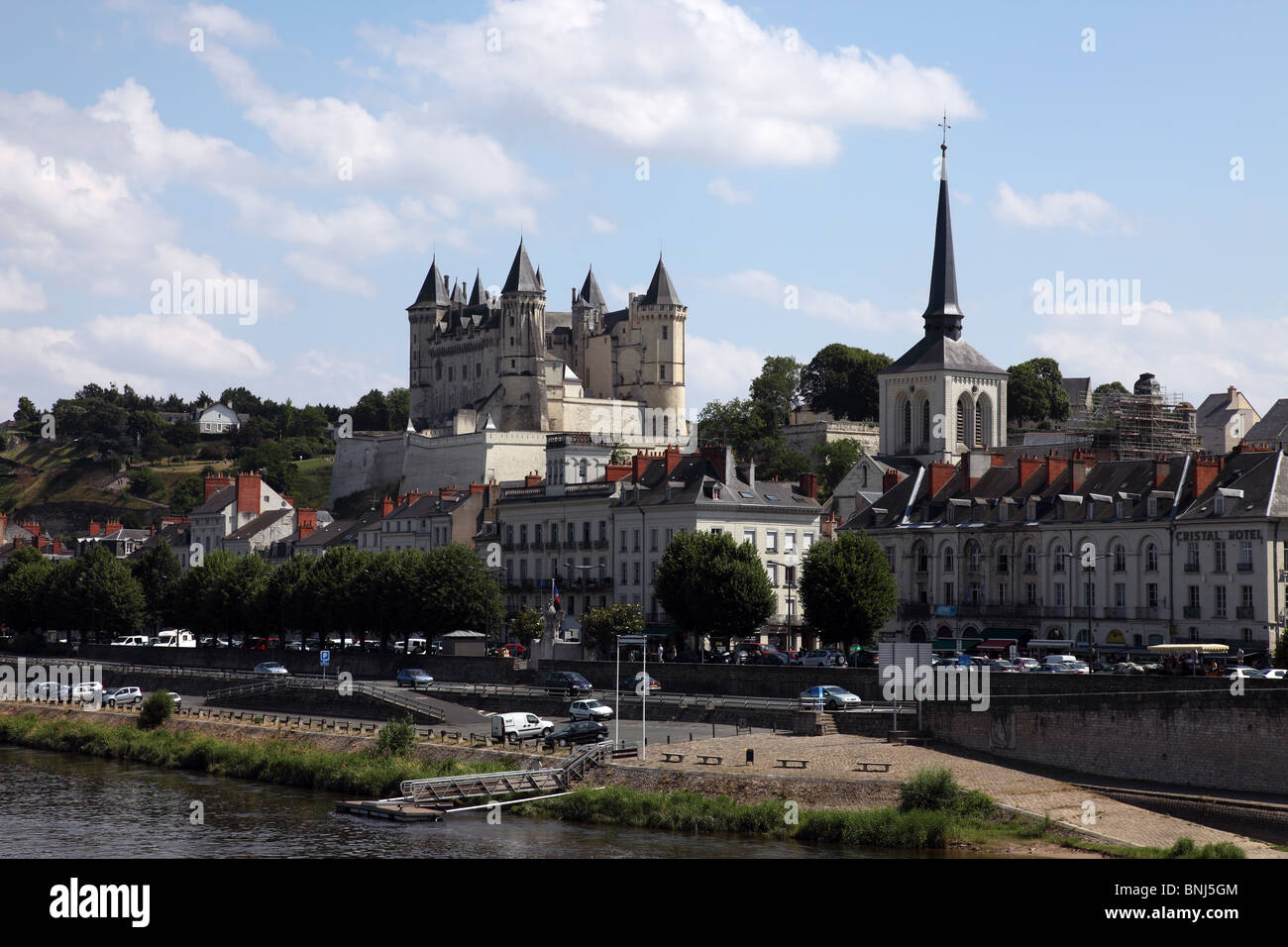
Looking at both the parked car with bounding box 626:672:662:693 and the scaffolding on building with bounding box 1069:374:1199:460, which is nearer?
the parked car with bounding box 626:672:662:693

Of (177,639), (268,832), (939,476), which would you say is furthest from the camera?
(177,639)

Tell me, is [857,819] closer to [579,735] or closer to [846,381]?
[579,735]

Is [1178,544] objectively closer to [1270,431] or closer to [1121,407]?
[1121,407]

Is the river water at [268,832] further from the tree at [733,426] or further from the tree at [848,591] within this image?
the tree at [733,426]

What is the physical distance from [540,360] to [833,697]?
10820 centimetres

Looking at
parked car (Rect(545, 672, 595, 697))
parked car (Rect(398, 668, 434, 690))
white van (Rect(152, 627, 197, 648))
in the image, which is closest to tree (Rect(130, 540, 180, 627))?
white van (Rect(152, 627, 197, 648))

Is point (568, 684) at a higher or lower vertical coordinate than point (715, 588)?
lower

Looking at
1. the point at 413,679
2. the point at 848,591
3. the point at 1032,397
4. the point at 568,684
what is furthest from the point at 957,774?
the point at 1032,397

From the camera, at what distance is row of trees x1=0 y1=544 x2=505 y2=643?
72000 millimetres

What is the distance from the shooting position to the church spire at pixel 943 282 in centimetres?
10950

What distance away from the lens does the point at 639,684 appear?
54500 mm

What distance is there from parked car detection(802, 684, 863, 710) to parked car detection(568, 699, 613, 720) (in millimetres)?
5910

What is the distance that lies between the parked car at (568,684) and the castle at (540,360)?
84956 mm

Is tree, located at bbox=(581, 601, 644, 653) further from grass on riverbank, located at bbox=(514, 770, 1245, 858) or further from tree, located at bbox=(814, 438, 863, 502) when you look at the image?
tree, located at bbox=(814, 438, 863, 502)
